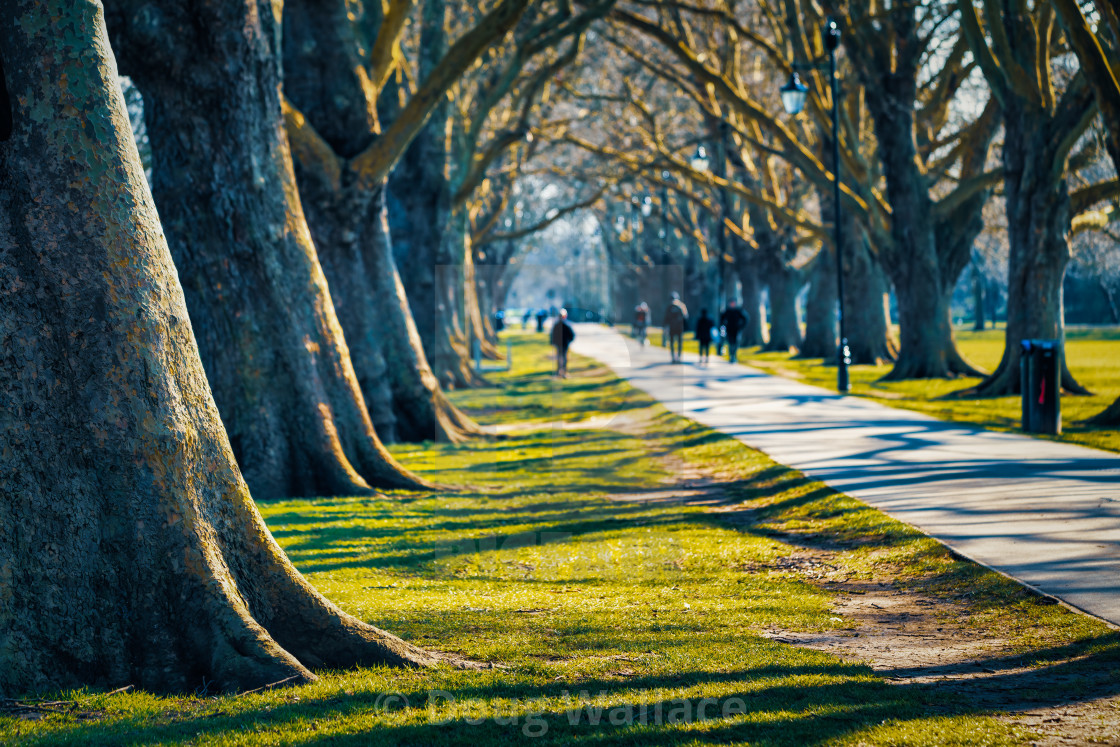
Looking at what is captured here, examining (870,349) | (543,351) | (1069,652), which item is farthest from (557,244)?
(1069,652)

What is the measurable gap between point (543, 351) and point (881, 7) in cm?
2887

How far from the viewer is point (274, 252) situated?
11.0 metres

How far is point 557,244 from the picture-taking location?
89188 mm

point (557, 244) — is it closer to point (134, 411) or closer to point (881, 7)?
point (881, 7)

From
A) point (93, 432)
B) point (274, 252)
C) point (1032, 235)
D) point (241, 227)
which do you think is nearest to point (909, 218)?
point (1032, 235)

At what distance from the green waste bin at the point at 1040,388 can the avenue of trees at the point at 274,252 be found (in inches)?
37.1

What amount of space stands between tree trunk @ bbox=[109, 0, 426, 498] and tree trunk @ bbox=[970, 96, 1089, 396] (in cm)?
1241

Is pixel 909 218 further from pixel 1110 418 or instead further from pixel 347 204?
pixel 347 204

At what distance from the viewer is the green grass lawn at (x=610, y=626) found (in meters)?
4.35

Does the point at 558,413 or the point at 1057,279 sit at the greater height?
the point at 1057,279

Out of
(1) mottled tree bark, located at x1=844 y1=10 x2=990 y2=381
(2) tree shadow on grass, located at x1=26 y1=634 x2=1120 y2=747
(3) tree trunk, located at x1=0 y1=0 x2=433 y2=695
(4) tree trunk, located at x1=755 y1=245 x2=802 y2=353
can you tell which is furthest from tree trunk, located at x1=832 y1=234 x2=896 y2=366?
(3) tree trunk, located at x1=0 y1=0 x2=433 y2=695

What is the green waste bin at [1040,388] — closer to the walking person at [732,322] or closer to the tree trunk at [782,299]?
the walking person at [732,322]

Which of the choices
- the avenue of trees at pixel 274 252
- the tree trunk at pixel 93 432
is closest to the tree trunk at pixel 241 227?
the avenue of trees at pixel 274 252

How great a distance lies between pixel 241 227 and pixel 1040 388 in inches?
393
